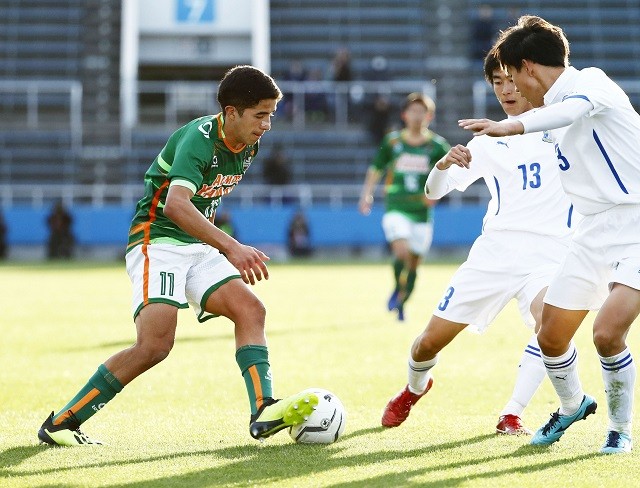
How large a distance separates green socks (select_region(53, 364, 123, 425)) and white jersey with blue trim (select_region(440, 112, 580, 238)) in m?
2.15

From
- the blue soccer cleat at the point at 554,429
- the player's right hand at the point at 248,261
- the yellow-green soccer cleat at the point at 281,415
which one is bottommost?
the blue soccer cleat at the point at 554,429

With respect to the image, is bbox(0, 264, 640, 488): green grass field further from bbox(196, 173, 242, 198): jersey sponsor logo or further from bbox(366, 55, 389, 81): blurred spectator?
bbox(366, 55, 389, 81): blurred spectator

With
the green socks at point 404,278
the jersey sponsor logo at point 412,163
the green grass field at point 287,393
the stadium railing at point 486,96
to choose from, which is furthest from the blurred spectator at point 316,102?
the green socks at point 404,278

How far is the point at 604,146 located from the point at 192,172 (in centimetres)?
193

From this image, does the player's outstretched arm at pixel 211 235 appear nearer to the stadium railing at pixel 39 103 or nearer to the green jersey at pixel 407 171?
the green jersey at pixel 407 171

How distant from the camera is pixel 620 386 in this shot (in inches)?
208

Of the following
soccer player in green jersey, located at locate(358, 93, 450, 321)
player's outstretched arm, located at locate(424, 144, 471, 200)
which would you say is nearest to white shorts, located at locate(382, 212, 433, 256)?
soccer player in green jersey, located at locate(358, 93, 450, 321)

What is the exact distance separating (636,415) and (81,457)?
306 centimetres

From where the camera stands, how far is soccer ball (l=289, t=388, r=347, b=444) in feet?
18.4

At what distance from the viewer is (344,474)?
16.3ft

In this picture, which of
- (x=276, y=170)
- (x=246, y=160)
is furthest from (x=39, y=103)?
(x=246, y=160)

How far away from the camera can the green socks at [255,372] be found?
568cm

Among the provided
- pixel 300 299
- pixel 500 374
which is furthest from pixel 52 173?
pixel 500 374

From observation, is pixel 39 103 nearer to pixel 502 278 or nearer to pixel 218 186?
pixel 218 186
